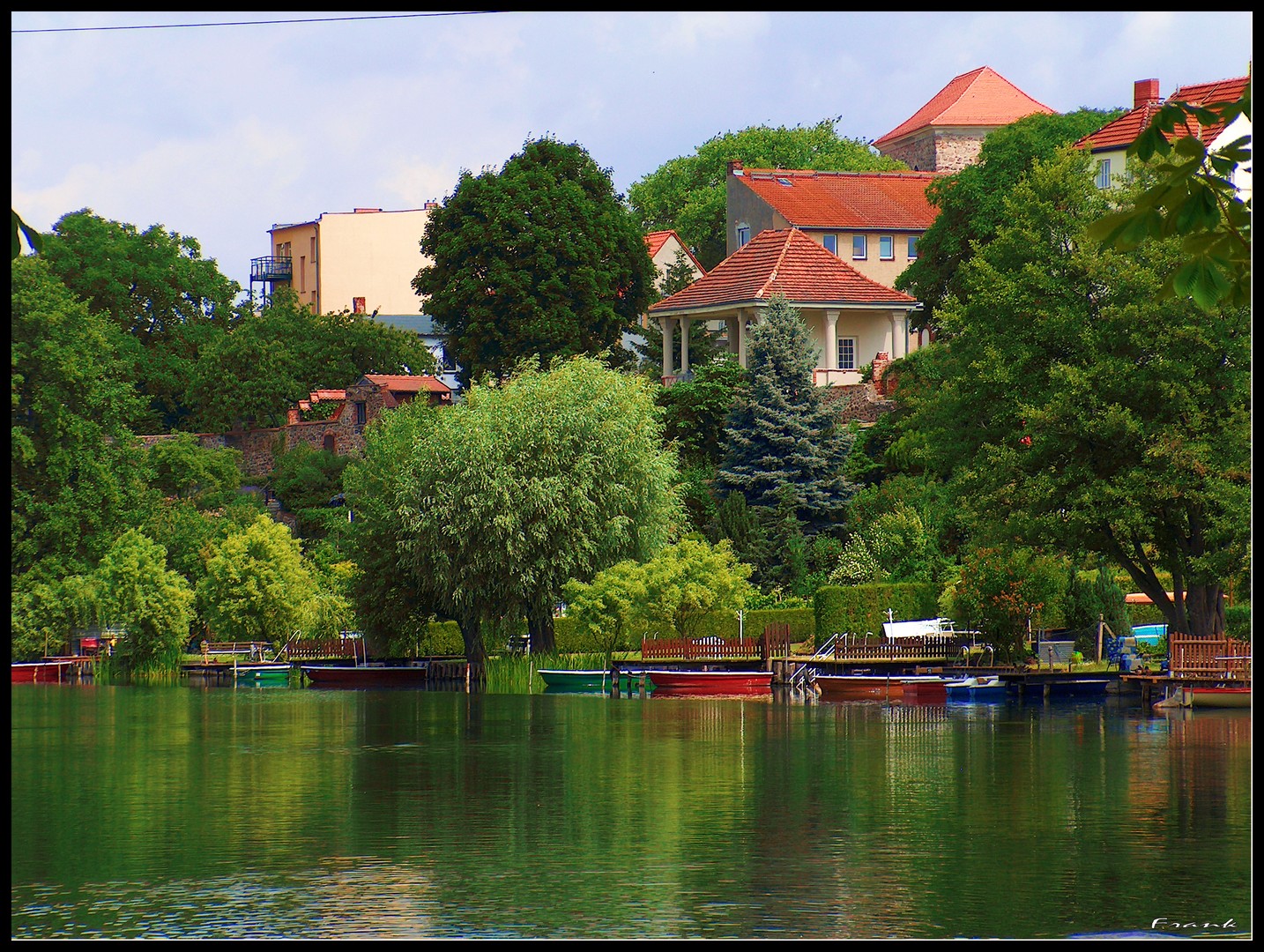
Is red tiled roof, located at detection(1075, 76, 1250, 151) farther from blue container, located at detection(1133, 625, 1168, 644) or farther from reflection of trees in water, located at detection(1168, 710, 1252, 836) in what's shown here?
reflection of trees in water, located at detection(1168, 710, 1252, 836)

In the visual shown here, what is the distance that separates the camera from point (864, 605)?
50.9 meters

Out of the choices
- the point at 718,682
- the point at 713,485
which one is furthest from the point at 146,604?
the point at 718,682

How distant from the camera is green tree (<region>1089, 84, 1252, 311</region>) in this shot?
651 centimetres

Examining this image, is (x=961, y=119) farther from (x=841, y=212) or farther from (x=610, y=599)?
(x=610, y=599)

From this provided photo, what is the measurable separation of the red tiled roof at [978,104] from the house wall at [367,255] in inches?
1167

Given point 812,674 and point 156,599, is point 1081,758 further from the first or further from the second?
point 156,599

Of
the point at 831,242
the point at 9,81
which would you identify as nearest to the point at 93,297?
the point at 831,242

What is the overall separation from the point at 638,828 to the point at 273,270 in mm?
91954

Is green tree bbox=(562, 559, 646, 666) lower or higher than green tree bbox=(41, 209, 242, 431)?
lower

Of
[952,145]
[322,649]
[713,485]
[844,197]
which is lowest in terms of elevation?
[322,649]

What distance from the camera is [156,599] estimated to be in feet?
203

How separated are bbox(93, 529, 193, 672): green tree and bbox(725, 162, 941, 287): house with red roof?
102ft

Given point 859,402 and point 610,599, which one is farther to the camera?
point 859,402

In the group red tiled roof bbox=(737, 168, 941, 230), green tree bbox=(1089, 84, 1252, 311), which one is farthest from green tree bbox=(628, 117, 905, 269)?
green tree bbox=(1089, 84, 1252, 311)
